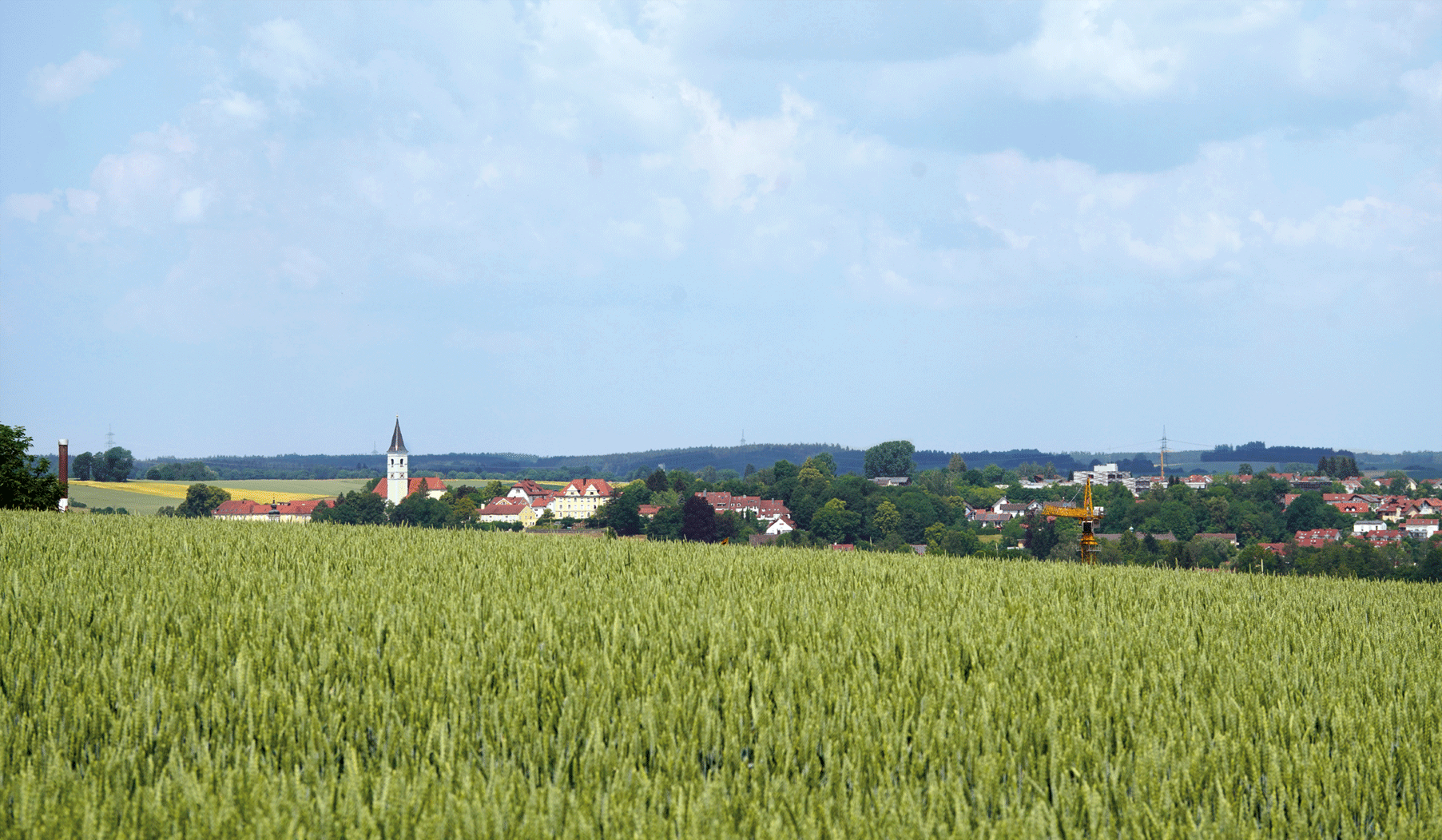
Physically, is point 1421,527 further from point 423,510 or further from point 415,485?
point 415,485

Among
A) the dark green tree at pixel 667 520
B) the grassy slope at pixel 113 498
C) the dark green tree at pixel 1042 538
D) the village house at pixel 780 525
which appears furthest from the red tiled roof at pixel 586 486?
the grassy slope at pixel 113 498

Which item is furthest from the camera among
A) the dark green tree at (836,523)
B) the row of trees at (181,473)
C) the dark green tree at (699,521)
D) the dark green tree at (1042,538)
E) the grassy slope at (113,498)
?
the row of trees at (181,473)

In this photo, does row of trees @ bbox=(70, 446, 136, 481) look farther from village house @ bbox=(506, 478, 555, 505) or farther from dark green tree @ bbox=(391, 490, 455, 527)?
village house @ bbox=(506, 478, 555, 505)

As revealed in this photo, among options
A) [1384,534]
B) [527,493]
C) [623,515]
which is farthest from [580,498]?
[1384,534]

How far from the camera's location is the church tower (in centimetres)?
13150

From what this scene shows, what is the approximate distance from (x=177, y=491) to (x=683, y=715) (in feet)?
307

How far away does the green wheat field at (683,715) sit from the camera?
10.9 feet

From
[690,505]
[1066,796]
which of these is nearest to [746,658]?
[1066,796]

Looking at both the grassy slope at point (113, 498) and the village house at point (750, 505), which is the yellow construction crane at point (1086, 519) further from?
the village house at point (750, 505)

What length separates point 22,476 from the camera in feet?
89.4

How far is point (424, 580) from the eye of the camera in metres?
7.70

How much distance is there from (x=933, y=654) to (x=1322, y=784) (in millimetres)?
1807

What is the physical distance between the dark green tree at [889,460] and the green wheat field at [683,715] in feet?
577

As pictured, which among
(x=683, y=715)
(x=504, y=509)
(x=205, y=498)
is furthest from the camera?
(x=504, y=509)
